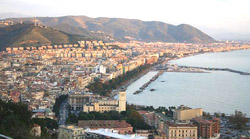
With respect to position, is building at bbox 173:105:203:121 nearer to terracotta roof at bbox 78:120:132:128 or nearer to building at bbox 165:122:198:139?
building at bbox 165:122:198:139

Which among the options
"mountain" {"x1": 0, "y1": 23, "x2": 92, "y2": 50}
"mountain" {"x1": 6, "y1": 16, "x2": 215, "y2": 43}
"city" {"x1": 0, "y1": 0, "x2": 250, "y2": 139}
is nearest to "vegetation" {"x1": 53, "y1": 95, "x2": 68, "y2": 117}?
"city" {"x1": 0, "y1": 0, "x2": 250, "y2": 139}

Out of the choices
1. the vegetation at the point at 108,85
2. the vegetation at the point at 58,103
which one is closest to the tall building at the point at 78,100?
the vegetation at the point at 58,103

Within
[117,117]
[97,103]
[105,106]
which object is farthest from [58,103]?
[117,117]

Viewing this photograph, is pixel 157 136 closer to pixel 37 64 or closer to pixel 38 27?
pixel 37 64

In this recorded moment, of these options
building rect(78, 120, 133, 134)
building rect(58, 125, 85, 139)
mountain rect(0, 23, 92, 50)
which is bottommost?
building rect(78, 120, 133, 134)

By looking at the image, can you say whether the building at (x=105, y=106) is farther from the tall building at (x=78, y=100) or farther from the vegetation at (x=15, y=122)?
the vegetation at (x=15, y=122)

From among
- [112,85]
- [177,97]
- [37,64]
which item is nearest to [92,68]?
[37,64]

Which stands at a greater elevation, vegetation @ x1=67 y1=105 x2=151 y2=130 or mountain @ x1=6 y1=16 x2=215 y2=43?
mountain @ x1=6 y1=16 x2=215 y2=43
